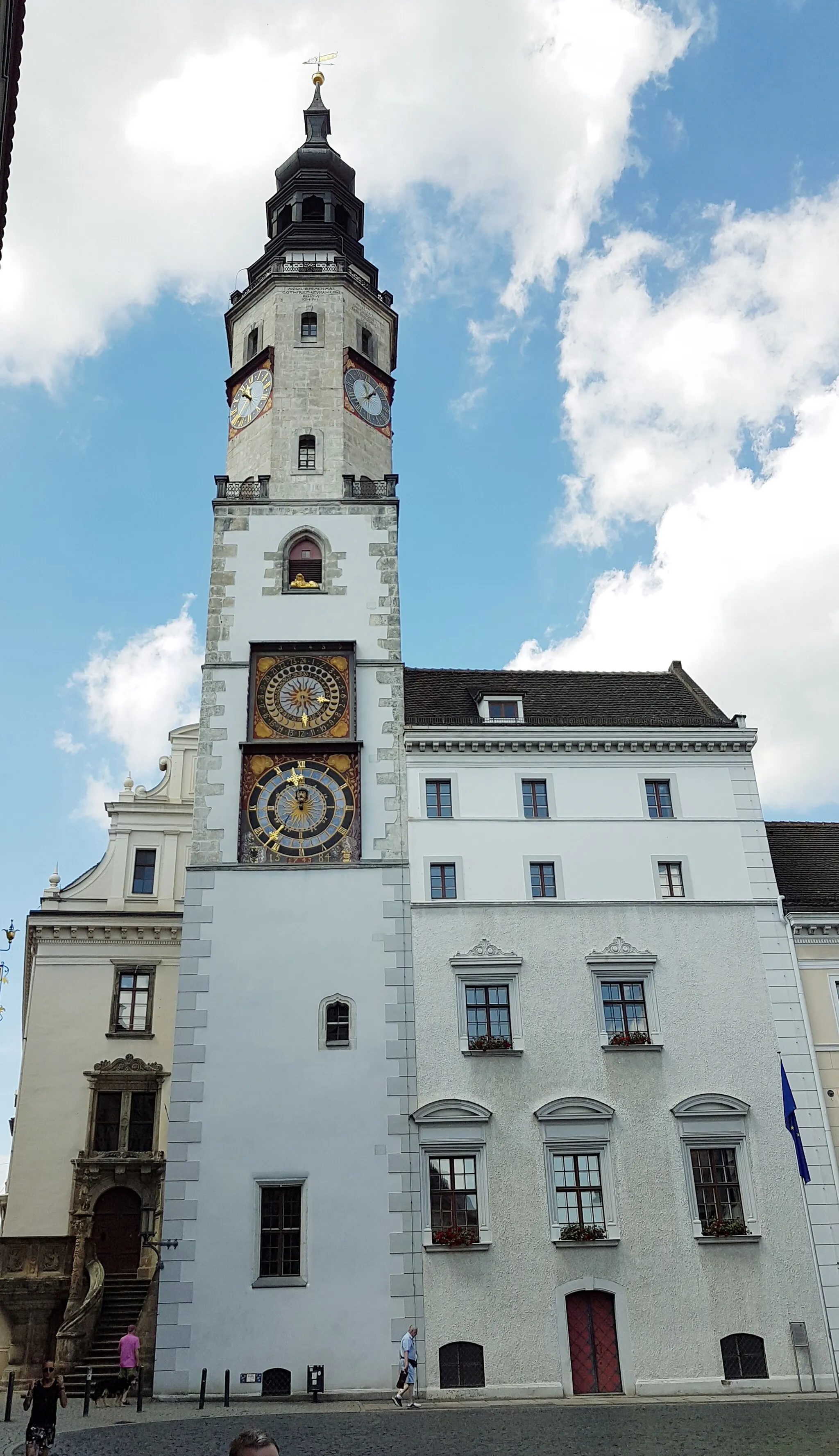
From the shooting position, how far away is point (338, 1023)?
28.7 m

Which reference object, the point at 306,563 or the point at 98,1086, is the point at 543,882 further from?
the point at 98,1086

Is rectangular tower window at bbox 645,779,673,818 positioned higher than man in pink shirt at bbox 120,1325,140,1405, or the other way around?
rectangular tower window at bbox 645,779,673,818

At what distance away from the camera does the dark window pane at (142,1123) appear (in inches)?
1299

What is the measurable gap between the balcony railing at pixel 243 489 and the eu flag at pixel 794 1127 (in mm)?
21821

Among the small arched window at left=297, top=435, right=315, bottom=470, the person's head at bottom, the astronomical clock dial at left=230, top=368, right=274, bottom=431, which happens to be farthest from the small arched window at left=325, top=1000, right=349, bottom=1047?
the person's head at bottom

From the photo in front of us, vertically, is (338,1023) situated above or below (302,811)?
below

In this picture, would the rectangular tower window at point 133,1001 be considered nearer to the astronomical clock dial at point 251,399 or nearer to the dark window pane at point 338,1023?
the dark window pane at point 338,1023

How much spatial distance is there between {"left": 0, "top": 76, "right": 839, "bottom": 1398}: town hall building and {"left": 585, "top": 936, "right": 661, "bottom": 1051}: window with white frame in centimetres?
8

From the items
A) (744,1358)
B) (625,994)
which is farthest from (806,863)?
(744,1358)

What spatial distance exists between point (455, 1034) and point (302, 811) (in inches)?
278

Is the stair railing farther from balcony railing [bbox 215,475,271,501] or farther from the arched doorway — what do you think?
balcony railing [bbox 215,475,271,501]

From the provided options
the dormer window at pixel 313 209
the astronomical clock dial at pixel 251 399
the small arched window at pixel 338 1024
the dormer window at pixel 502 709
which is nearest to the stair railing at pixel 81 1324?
the small arched window at pixel 338 1024

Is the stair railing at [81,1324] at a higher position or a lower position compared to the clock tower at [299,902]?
lower

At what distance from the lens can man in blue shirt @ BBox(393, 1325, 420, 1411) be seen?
2422 cm
